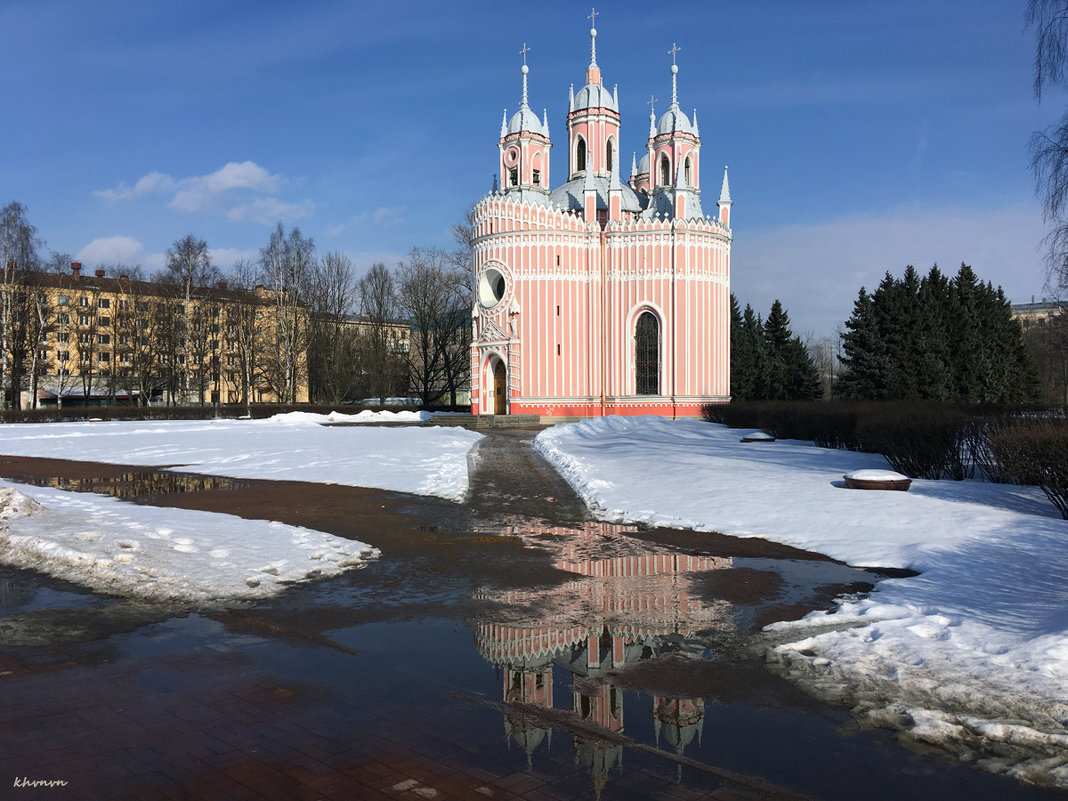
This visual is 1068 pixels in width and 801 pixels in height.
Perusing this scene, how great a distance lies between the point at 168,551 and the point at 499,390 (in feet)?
110

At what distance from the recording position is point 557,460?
20.3 meters

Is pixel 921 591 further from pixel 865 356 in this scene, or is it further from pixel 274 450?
pixel 865 356

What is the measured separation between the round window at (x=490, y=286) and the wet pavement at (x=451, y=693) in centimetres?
3331

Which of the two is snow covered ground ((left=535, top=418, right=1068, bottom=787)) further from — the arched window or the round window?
the round window

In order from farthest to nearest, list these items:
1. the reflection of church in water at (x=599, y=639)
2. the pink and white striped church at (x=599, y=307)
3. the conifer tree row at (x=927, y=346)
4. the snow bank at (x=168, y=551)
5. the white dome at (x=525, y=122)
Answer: the white dome at (x=525, y=122), the pink and white striped church at (x=599, y=307), the conifer tree row at (x=927, y=346), the snow bank at (x=168, y=551), the reflection of church in water at (x=599, y=639)

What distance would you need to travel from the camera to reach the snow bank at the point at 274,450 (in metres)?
17.3

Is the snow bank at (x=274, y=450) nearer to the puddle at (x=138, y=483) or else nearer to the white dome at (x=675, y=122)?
the puddle at (x=138, y=483)

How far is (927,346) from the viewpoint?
34.7 metres

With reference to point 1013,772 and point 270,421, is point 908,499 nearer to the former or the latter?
point 1013,772

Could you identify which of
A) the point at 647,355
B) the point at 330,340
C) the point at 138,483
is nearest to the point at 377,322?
the point at 330,340

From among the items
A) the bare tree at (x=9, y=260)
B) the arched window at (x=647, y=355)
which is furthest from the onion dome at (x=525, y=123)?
the bare tree at (x=9, y=260)

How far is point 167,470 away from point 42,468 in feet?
10.8

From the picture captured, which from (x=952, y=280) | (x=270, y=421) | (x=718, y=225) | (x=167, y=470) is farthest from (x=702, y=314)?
(x=167, y=470)

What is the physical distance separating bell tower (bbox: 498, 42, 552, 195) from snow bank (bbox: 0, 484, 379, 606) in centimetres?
3559
